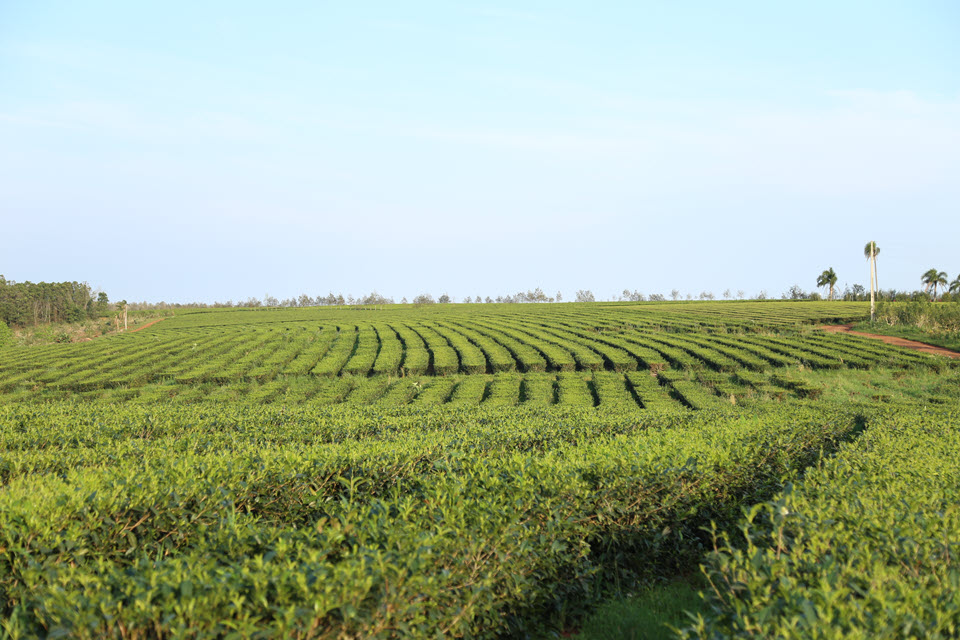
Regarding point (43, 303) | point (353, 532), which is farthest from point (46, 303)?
point (353, 532)

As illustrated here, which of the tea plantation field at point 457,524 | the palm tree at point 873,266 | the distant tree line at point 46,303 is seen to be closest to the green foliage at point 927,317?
the palm tree at point 873,266

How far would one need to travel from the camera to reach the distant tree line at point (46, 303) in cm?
8650

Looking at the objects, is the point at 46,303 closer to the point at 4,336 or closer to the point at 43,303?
the point at 43,303

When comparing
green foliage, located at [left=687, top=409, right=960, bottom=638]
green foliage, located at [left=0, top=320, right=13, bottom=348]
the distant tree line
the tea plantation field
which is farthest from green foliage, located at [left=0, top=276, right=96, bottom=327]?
green foliage, located at [left=687, top=409, right=960, bottom=638]

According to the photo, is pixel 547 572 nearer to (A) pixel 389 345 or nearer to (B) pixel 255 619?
(B) pixel 255 619

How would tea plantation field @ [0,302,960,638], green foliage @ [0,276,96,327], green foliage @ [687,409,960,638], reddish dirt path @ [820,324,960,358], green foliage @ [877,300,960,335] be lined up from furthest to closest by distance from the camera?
green foliage @ [0,276,96,327] → green foliage @ [877,300,960,335] → reddish dirt path @ [820,324,960,358] → tea plantation field @ [0,302,960,638] → green foliage @ [687,409,960,638]

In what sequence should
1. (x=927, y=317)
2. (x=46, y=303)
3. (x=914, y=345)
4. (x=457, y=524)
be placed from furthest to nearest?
1. (x=46, y=303)
2. (x=927, y=317)
3. (x=914, y=345)
4. (x=457, y=524)

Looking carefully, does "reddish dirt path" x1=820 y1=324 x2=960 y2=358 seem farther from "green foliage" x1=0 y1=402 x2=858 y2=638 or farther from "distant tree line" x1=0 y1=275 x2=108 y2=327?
"distant tree line" x1=0 y1=275 x2=108 y2=327

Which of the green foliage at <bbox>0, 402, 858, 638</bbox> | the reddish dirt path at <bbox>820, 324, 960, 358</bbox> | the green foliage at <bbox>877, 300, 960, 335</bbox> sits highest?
the green foliage at <bbox>877, 300, 960, 335</bbox>

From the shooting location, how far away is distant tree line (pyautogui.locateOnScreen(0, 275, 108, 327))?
86.5 metres

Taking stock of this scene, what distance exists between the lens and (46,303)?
92750 millimetres

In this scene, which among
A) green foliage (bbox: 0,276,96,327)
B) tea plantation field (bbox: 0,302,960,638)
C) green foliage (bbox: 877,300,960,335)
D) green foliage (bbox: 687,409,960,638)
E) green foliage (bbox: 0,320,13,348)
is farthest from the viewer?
green foliage (bbox: 0,276,96,327)

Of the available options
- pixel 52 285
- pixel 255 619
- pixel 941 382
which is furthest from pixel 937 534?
pixel 52 285

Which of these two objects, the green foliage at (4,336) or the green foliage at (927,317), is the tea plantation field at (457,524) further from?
the green foliage at (4,336)
